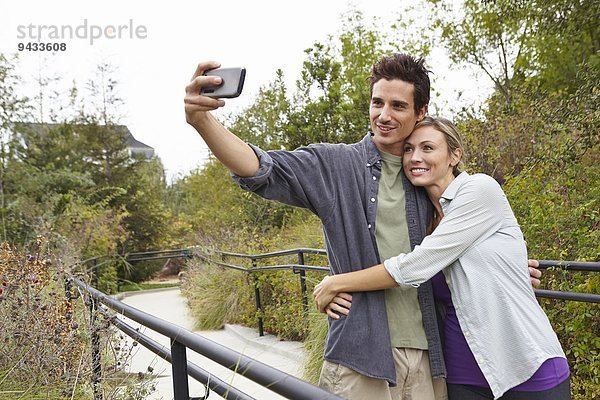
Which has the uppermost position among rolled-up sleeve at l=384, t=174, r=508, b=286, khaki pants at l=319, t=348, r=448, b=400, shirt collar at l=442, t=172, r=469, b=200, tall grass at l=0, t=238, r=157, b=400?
shirt collar at l=442, t=172, r=469, b=200

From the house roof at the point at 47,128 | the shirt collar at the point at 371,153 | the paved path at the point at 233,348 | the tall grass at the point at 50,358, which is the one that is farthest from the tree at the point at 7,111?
the shirt collar at the point at 371,153

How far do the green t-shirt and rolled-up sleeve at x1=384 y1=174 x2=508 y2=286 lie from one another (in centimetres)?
13

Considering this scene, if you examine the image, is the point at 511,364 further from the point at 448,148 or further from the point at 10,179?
the point at 10,179

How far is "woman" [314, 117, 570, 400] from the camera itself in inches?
64.8

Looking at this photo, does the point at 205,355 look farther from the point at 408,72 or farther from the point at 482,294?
the point at 408,72

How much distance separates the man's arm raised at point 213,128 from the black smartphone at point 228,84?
0.01m

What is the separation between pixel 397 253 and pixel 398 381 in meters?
0.37

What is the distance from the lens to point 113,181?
68.0 ft

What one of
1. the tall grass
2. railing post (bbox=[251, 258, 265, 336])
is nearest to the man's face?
the tall grass

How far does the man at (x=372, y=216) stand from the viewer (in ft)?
5.72

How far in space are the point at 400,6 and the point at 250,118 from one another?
6311 mm

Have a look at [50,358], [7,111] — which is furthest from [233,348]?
[7,111]

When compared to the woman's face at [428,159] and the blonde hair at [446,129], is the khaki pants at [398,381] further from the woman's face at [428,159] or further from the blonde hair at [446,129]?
the blonde hair at [446,129]

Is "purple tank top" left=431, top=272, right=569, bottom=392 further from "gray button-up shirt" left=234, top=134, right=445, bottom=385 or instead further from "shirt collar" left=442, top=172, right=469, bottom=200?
"shirt collar" left=442, top=172, right=469, bottom=200
